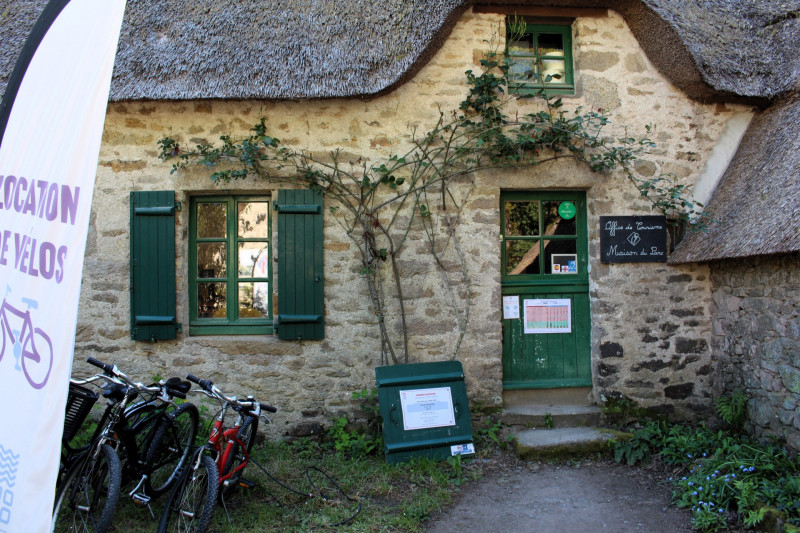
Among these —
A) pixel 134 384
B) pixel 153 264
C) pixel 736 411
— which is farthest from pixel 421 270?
pixel 736 411

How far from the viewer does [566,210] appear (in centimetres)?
491

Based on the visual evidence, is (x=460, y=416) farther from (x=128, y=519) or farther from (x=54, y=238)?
(x=54, y=238)

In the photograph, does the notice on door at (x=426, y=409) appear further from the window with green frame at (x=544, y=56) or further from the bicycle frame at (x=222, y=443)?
the window with green frame at (x=544, y=56)

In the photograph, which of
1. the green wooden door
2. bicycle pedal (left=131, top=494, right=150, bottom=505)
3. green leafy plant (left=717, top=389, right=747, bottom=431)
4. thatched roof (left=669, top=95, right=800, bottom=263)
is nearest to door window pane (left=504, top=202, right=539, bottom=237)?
the green wooden door

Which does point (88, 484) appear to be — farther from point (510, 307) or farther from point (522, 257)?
point (522, 257)

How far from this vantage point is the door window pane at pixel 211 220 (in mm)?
4781

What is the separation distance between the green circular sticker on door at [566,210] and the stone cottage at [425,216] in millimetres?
12

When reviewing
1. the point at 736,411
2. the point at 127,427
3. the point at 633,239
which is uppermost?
the point at 633,239

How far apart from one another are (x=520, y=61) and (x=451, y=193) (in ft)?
4.35

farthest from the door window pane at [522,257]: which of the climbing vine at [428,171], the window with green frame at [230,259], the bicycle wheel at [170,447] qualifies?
the bicycle wheel at [170,447]

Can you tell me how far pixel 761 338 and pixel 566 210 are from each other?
174cm

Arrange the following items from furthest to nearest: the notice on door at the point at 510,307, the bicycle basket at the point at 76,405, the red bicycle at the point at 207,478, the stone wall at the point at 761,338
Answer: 1. the notice on door at the point at 510,307
2. the stone wall at the point at 761,338
3. the bicycle basket at the point at 76,405
4. the red bicycle at the point at 207,478

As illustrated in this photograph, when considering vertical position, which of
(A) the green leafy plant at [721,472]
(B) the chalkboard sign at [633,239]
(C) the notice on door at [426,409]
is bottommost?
(A) the green leafy plant at [721,472]

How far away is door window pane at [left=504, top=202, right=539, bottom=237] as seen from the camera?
4930 millimetres
